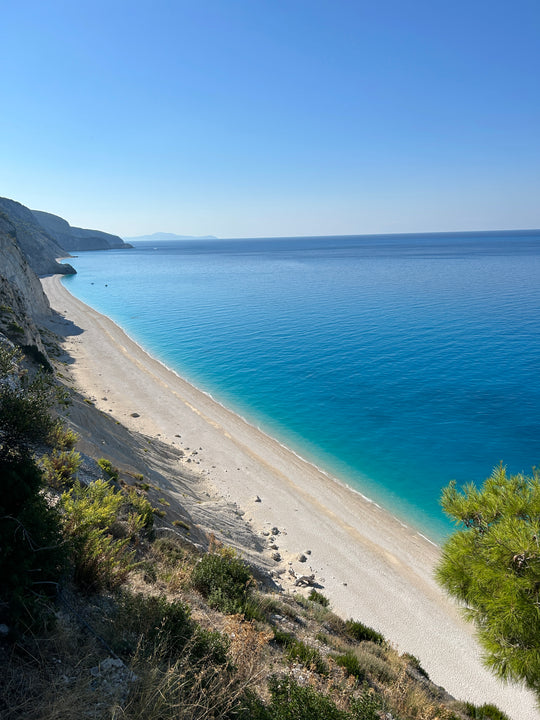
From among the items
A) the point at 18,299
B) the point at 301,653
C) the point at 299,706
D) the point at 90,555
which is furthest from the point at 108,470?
the point at 18,299

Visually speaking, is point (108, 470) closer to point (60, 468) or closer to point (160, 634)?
point (60, 468)

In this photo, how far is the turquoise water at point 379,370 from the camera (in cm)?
3022

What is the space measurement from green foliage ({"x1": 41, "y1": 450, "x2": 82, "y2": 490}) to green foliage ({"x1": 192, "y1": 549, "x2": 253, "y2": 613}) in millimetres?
4450

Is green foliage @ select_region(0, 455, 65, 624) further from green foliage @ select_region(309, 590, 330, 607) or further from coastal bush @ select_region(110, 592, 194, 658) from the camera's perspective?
green foliage @ select_region(309, 590, 330, 607)

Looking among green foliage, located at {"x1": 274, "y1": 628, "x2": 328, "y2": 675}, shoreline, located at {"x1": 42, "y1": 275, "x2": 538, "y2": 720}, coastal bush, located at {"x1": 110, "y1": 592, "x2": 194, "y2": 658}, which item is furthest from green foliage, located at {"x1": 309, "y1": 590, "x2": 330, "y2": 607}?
coastal bush, located at {"x1": 110, "y1": 592, "x2": 194, "y2": 658}

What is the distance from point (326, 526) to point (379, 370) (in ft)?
88.6

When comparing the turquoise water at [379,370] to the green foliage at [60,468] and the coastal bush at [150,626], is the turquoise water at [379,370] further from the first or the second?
the coastal bush at [150,626]

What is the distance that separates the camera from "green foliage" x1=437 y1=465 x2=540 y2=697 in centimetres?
727

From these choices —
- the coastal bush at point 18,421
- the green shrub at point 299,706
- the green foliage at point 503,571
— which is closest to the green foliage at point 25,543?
the coastal bush at point 18,421

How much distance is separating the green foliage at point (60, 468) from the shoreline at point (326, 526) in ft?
39.8

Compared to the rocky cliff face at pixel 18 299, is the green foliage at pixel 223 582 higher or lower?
lower

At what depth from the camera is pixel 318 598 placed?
660 inches

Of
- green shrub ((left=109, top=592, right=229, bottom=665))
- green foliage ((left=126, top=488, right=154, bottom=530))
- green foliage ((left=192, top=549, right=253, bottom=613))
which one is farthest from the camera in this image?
green foliage ((left=126, top=488, right=154, bottom=530))

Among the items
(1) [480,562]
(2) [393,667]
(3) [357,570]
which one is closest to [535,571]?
(1) [480,562]
